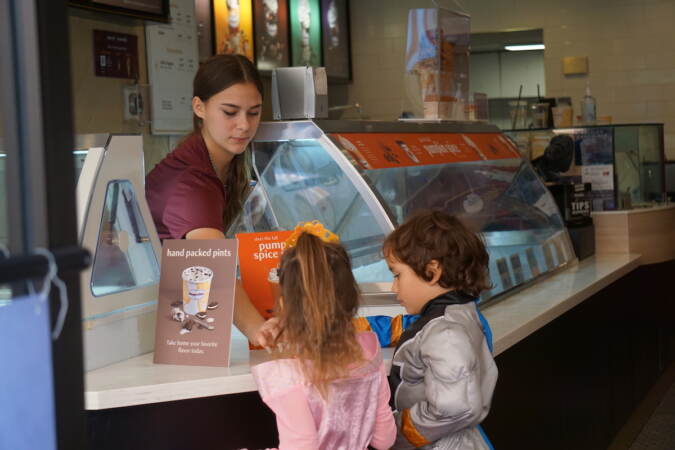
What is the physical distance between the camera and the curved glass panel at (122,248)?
83.4 inches

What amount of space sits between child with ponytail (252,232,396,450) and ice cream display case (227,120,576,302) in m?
0.75

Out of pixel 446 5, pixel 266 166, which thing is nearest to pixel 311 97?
pixel 266 166

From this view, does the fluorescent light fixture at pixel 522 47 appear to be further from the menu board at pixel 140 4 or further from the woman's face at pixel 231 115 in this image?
the woman's face at pixel 231 115

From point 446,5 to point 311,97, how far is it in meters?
1.98

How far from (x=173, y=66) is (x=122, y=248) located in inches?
140

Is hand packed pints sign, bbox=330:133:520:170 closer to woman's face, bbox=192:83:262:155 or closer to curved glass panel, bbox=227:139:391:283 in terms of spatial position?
curved glass panel, bbox=227:139:391:283

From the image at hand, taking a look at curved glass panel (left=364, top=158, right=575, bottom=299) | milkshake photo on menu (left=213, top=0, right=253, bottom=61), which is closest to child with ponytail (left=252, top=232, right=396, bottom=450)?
curved glass panel (left=364, top=158, right=575, bottom=299)

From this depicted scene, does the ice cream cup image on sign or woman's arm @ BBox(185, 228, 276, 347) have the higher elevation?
the ice cream cup image on sign

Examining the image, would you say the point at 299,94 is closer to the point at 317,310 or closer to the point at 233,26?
the point at 317,310

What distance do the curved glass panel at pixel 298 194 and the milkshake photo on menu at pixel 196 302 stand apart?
2.12ft

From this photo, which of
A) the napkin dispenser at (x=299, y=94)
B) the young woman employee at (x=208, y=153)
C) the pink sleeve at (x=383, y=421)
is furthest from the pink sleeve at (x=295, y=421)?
the napkin dispenser at (x=299, y=94)

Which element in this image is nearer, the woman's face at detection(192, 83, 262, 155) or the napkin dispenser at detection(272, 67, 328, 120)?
the woman's face at detection(192, 83, 262, 155)

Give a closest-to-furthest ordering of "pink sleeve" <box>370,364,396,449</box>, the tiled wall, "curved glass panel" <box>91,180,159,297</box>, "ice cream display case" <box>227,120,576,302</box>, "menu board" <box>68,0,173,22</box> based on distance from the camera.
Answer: "pink sleeve" <box>370,364,396,449</box> < "curved glass panel" <box>91,180,159,297</box> < "ice cream display case" <box>227,120,576,302</box> < "menu board" <box>68,0,173,22</box> < the tiled wall

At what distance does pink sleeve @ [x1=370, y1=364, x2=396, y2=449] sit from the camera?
1.89m
